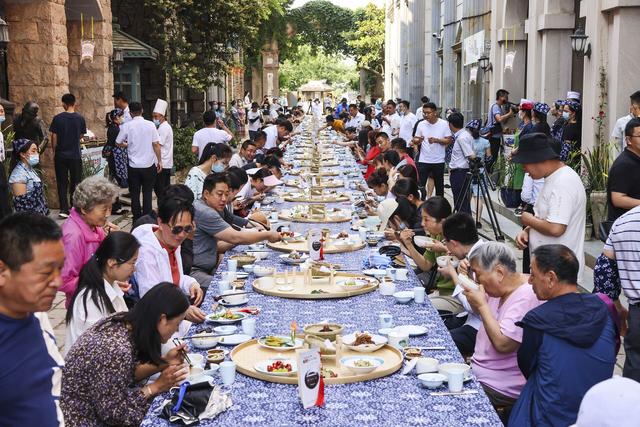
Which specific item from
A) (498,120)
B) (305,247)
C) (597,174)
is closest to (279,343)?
(305,247)

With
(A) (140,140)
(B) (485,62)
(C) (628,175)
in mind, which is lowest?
(C) (628,175)

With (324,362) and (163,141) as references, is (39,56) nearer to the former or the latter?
(163,141)

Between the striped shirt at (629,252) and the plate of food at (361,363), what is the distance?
1.67 metres

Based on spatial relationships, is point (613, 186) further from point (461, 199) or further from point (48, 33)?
point (48, 33)

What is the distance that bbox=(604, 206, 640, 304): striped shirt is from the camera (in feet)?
15.8

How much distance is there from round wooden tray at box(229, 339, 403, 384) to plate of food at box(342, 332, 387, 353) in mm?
29

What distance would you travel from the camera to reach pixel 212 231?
7.06m

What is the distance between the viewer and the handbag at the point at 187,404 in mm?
3499

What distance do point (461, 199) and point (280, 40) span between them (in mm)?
37943

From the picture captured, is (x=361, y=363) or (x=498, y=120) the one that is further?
(x=498, y=120)

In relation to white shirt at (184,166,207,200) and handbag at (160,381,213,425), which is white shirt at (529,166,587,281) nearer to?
handbag at (160,381,213,425)

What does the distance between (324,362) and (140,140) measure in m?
8.51

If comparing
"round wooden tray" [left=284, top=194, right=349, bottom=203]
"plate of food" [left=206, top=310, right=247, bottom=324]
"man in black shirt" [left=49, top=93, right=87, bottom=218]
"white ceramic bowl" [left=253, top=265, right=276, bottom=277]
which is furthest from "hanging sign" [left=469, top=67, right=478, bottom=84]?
"plate of food" [left=206, top=310, right=247, bottom=324]

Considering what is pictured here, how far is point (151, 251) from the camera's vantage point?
17.4 feet
